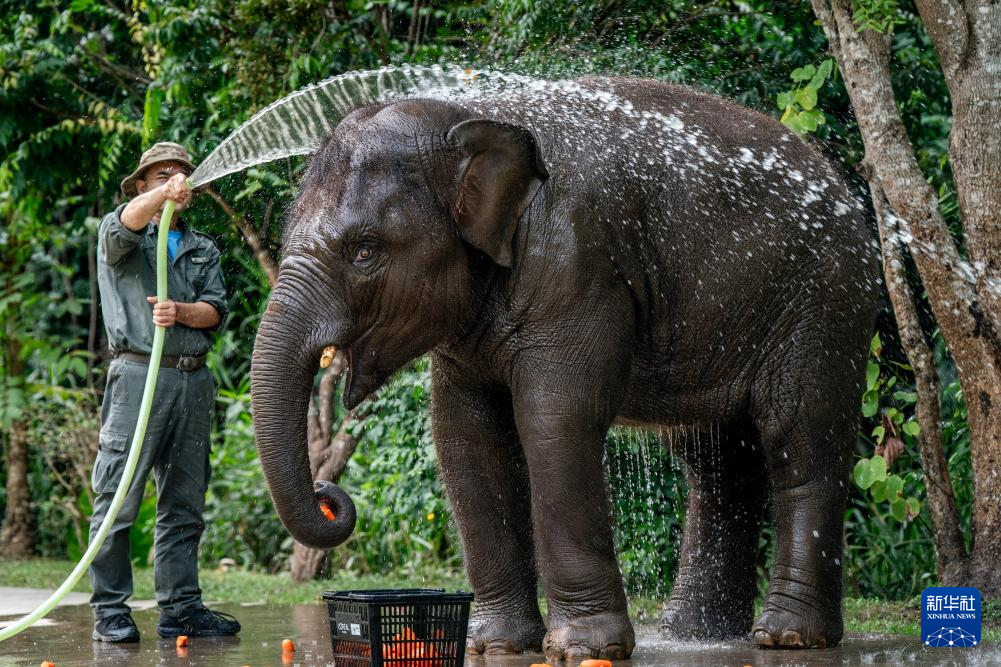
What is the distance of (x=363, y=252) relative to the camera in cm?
522

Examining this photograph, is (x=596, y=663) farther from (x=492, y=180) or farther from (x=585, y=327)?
(x=492, y=180)

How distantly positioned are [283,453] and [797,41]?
194 inches

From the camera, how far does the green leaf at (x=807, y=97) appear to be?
7.25 meters

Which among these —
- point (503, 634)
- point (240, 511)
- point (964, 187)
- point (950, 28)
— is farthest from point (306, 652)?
point (240, 511)

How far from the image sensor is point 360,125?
539 centimetres

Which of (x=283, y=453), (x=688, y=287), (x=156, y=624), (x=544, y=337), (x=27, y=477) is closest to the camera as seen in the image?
(x=283, y=453)

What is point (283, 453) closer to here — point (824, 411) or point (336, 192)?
point (336, 192)

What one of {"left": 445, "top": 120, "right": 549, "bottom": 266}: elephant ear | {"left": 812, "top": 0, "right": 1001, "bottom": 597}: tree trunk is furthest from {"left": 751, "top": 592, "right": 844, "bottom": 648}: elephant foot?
{"left": 445, "top": 120, "right": 549, "bottom": 266}: elephant ear

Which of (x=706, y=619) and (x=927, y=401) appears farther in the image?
(x=927, y=401)

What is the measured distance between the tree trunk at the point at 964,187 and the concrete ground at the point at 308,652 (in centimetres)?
123

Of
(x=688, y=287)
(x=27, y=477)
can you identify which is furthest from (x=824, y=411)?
(x=27, y=477)

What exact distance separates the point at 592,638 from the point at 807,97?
332 cm

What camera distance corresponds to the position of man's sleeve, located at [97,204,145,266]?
6.21m

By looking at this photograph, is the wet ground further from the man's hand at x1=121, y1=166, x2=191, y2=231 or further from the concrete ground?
the man's hand at x1=121, y1=166, x2=191, y2=231
